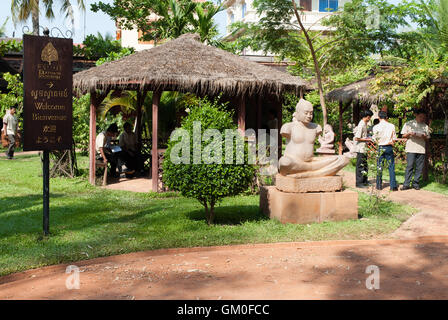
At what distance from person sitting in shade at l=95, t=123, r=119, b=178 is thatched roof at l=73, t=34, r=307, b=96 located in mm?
1286

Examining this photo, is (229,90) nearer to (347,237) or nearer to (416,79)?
(416,79)

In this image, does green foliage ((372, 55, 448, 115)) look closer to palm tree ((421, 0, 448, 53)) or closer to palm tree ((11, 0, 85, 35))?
palm tree ((421, 0, 448, 53))

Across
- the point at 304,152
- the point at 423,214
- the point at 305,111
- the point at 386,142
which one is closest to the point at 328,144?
the point at 386,142

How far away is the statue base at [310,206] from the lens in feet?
24.8

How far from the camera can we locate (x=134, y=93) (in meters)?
16.8

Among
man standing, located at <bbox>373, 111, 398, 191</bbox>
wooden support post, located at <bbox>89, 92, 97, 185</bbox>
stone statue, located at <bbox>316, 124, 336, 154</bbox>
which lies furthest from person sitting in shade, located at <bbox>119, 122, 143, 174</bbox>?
man standing, located at <bbox>373, 111, 398, 191</bbox>

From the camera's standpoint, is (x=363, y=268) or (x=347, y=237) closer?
(x=363, y=268)

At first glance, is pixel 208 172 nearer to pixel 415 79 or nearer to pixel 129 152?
pixel 415 79

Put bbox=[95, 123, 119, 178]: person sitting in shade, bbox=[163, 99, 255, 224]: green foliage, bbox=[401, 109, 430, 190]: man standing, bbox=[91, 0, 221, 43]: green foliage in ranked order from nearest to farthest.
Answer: bbox=[163, 99, 255, 224]: green foliage, bbox=[401, 109, 430, 190]: man standing, bbox=[95, 123, 119, 178]: person sitting in shade, bbox=[91, 0, 221, 43]: green foliage

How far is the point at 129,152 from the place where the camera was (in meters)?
13.3

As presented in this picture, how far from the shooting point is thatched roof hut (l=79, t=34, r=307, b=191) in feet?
36.6

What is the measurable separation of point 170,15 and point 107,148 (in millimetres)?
12993
